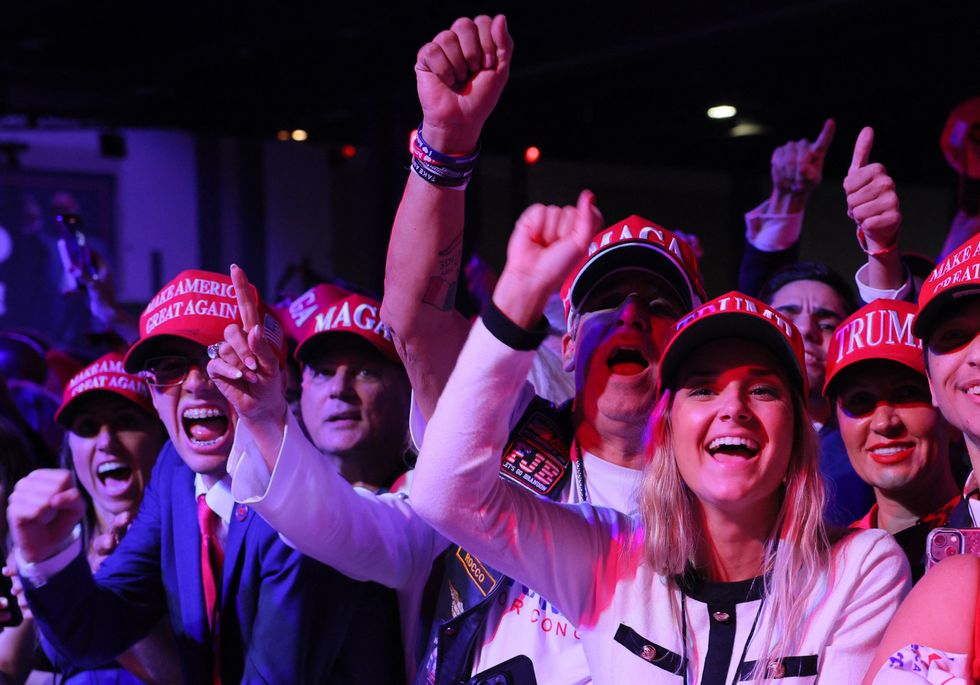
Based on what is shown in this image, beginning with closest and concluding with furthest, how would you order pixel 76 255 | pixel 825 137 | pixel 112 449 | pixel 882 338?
1. pixel 882 338
2. pixel 825 137
3. pixel 112 449
4. pixel 76 255

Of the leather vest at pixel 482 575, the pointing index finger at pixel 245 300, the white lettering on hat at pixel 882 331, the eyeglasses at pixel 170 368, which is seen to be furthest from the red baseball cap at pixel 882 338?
the eyeglasses at pixel 170 368

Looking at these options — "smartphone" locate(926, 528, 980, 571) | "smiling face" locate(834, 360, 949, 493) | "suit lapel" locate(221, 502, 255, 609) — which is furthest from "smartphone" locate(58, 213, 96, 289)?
"smartphone" locate(926, 528, 980, 571)

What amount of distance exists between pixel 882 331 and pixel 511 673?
3.63 feet

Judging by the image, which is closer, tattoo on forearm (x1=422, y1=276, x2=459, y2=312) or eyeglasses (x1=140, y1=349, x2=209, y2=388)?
tattoo on forearm (x1=422, y1=276, x2=459, y2=312)

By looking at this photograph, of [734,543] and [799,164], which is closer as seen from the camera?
[734,543]

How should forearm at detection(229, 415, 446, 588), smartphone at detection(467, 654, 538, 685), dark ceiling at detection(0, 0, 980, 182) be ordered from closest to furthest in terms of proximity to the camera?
1. smartphone at detection(467, 654, 538, 685)
2. forearm at detection(229, 415, 446, 588)
3. dark ceiling at detection(0, 0, 980, 182)

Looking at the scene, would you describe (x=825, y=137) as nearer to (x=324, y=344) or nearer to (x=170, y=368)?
(x=324, y=344)

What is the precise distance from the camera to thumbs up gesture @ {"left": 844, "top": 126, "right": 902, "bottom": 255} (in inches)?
97.3

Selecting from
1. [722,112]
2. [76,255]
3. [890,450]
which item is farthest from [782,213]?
[722,112]

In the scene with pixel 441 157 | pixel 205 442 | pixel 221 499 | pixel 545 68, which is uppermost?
pixel 545 68

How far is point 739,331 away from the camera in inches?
73.6

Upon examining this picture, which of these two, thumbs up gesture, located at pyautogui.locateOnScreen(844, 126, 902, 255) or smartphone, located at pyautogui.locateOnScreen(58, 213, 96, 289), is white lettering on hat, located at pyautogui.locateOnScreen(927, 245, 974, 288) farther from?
smartphone, located at pyautogui.locateOnScreen(58, 213, 96, 289)

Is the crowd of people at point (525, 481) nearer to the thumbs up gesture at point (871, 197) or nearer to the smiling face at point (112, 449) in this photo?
the thumbs up gesture at point (871, 197)

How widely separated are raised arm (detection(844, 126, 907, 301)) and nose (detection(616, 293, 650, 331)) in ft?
2.01
